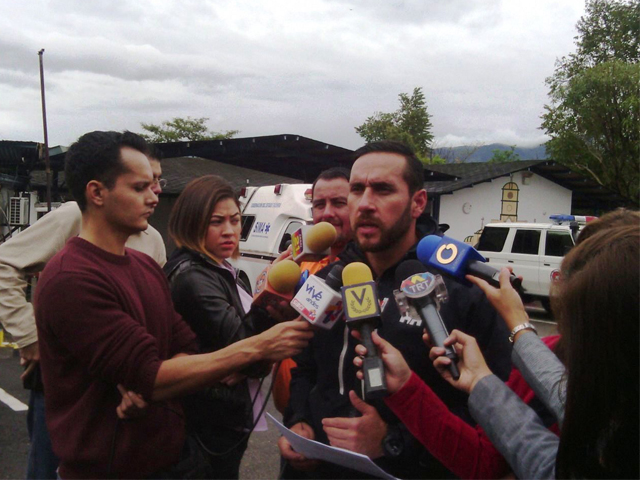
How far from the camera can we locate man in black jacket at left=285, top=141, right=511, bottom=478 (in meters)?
1.67

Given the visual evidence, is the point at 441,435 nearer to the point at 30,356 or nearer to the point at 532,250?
the point at 30,356

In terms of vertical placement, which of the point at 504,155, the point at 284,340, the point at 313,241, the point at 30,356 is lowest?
the point at 30,356

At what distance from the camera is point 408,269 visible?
6.09 ft

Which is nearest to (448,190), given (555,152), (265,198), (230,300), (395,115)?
(555,152)

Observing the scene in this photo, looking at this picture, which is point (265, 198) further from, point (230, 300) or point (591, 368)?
point (591, 368)

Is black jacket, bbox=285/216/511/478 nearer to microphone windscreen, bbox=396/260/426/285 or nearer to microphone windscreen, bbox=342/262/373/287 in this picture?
microphone windscreen, bbox=396/260/426/285

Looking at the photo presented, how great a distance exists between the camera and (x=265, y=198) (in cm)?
1033

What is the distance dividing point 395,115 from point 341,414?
1904 inches

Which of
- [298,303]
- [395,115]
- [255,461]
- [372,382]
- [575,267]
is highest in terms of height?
[395,115]

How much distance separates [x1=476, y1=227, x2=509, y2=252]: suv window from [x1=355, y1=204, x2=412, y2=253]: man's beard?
11.4 metres

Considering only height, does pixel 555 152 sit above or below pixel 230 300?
above

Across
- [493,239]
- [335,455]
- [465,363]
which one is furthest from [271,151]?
[465,363]

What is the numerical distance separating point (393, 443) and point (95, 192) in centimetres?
126

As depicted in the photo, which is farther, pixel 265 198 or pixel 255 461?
pixel 265 198
